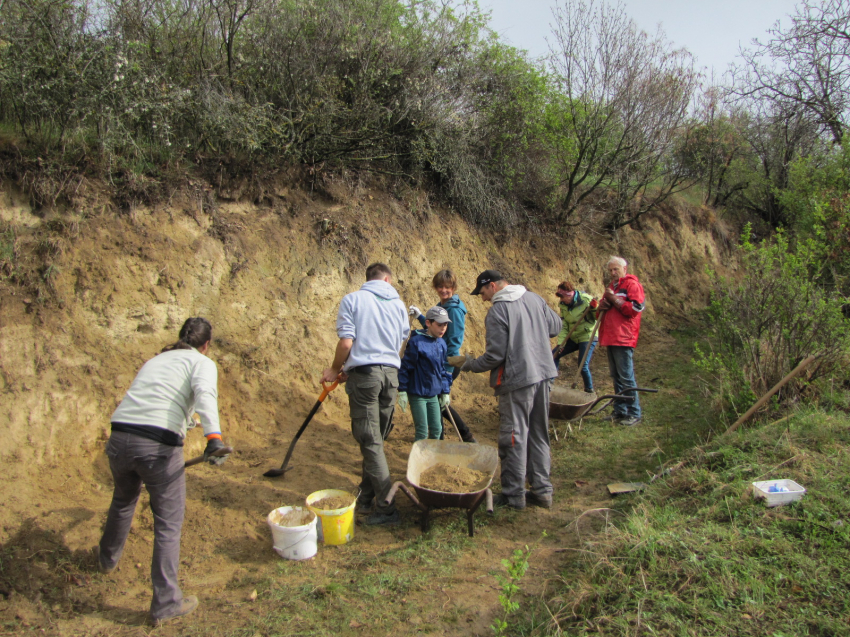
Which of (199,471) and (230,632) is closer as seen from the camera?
(230,632)

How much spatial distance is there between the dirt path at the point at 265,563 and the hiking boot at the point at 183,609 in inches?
2.1

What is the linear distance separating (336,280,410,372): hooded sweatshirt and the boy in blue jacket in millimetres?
566

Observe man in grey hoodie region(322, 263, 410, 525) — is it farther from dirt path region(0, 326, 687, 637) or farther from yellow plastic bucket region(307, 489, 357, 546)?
dirt path region(0, 326, 687, 637)

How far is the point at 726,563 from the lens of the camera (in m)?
3.11

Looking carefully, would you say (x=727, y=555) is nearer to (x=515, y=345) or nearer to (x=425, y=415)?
(x=515, y=345)

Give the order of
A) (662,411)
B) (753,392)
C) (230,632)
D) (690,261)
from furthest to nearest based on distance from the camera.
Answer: (690,261)
(662,411)
(753,392)
(230,632)

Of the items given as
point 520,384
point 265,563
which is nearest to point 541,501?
point 520,384

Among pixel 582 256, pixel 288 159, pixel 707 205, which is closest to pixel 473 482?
pixel 288 159

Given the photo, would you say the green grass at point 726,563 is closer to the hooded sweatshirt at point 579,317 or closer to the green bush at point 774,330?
the green bush at point 774,330

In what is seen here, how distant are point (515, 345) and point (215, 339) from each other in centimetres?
328

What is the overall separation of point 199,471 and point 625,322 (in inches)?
195

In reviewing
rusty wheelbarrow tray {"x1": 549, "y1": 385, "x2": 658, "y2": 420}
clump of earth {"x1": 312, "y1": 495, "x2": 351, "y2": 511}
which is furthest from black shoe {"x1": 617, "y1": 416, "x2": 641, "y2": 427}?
clump of earth {"x1": 312, "y1": 495, "x2": 351, "y2": 511}

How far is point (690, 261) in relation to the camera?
14.2 m

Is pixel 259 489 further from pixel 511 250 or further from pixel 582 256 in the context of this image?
pixel 582 256
